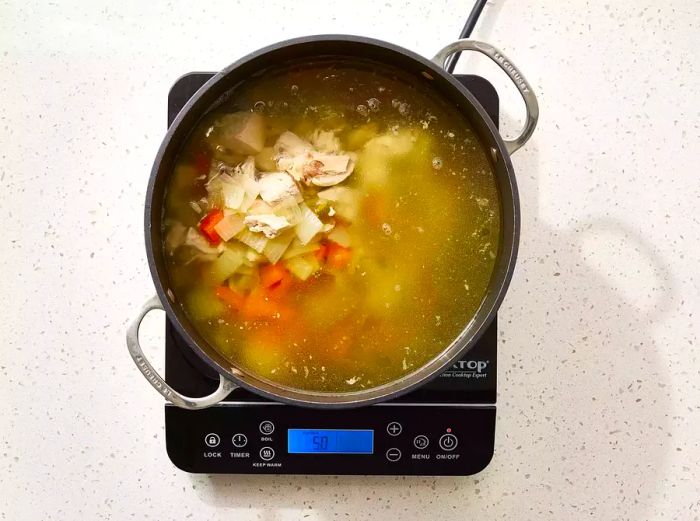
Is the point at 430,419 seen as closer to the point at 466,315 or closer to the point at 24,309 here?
the point at 466,315

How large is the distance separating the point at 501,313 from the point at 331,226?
1.01ft

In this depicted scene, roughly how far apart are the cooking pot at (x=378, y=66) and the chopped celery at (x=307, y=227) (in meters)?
0.17

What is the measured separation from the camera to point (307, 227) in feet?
3.05

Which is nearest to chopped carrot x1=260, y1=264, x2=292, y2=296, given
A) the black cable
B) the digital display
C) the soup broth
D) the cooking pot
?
the soup broth

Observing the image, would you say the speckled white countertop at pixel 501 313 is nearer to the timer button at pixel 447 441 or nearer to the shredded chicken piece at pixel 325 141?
the timer button at pixel 447 441

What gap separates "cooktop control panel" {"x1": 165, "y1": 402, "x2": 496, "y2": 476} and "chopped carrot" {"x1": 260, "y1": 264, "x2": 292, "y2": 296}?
18cm

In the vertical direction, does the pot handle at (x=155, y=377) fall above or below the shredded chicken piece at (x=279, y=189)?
below

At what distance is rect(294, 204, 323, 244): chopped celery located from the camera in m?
0.93

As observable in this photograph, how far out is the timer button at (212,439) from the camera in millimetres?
1013

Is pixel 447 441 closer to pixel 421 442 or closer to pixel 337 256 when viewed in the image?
pixel 421 442

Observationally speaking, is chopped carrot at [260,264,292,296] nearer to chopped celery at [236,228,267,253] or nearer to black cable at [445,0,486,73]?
chopped celery at [236,228,267,253]

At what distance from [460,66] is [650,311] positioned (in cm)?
46

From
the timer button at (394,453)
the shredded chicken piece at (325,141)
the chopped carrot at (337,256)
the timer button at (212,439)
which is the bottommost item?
the timer button at (394,453)

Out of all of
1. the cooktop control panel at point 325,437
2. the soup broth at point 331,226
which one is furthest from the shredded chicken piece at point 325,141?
the cooktop control panel at point 325,437
